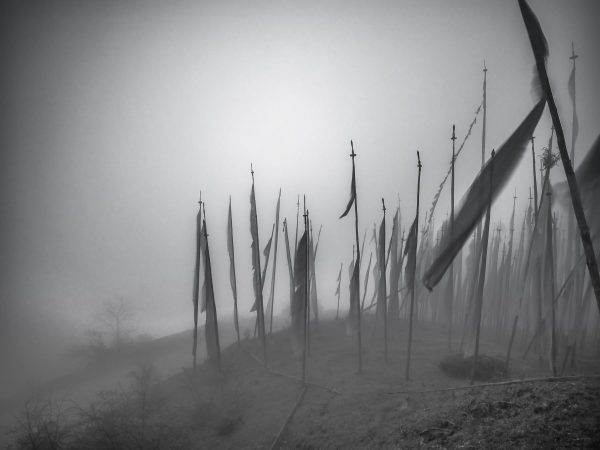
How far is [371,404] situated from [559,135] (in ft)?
27.3

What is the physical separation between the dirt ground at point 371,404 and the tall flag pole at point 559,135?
263 centimetres

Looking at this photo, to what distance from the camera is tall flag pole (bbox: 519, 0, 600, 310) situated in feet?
11.4

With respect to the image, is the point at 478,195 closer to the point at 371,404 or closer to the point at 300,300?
the point at 371,404

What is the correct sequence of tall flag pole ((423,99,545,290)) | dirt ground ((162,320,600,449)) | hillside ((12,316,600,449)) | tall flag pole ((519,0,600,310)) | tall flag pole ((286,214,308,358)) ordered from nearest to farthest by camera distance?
tall flag pole ((423,99,545,290)), tall flag pole ((519,0,600,310)), dirt ground ((162,320,600,449)), hillside ((12,316,600,449)), tall flag pole ((286,214,308,358))

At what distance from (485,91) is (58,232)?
177 m

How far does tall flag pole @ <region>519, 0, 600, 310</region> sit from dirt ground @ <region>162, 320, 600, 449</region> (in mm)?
2630

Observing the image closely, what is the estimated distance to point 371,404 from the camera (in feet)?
27.2

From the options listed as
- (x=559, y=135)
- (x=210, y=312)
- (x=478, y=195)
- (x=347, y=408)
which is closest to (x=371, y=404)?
(x=347, y=408)

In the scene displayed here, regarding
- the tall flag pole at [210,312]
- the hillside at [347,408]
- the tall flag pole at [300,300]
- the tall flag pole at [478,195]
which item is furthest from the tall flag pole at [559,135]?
the tall flag pole at [210,312]

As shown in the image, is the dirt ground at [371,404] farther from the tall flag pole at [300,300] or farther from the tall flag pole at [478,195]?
the tall flag pole at [478,195]

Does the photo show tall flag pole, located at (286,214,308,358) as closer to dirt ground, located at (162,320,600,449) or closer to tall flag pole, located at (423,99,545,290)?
dirt ground, located at (162,320,600,449)

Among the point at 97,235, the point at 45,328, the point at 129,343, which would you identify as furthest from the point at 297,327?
the point at 97,235

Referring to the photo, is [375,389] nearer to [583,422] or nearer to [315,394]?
[315,394]

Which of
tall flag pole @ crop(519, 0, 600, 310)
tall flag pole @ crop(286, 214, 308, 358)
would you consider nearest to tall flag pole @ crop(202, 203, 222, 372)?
tall flag pole @ crop(286, 214, 308, 358)
